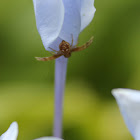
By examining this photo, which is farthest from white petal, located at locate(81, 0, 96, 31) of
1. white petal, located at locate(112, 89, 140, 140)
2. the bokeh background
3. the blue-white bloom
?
the bokeh background

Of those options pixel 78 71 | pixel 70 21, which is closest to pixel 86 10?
pixel 70 21

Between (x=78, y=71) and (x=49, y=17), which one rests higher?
(x=49, y=17)

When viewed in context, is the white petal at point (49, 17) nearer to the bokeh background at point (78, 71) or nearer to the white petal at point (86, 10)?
the white petal at point (86, 10)

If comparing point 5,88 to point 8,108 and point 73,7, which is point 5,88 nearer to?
point 8,108

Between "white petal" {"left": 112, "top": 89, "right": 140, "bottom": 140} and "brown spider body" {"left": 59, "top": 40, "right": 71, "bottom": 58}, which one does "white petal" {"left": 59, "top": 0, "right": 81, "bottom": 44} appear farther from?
"white petal" {"left": 112, "top": 89, "right": 140, "bottom": 140}

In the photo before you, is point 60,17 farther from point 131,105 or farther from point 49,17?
point 131,105

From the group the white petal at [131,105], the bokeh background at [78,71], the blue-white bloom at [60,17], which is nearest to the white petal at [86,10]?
the blue-white bloom at [60,17]
